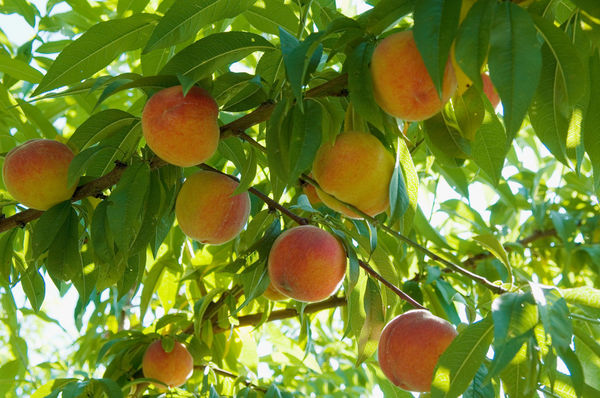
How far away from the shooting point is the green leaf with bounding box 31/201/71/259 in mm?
1276

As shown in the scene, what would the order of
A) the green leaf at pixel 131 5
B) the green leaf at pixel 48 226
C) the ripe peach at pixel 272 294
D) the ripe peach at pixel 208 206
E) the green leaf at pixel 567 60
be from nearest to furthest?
the green leaf at pixel 567 60
the green leaf at pixel 48 226
the ripe peach at pixel 208 206
the ripe peach at pixel 272 294
the green leaf at pixel 131 5

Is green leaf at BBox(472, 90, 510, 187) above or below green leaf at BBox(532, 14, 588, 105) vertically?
below

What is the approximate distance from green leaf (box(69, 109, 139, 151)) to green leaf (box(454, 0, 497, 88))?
0.71 metres

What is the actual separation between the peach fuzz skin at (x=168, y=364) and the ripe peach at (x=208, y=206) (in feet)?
1.95

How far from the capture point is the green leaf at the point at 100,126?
1312 millimetres

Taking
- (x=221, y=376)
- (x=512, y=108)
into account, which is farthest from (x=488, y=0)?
(x=221, y=376)

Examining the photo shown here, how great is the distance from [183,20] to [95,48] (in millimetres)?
278

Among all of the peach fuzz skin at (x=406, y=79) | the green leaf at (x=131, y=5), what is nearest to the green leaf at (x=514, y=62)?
the peach fuzz skin at (x=406, y=79)

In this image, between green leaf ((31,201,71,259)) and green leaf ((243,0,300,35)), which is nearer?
green leaf ((31,201,71,259))

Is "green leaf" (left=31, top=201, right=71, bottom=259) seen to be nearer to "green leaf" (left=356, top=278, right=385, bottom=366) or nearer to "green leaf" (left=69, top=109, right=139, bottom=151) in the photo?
"green leaf" (left=69, top=109, right=139, bottom=151)

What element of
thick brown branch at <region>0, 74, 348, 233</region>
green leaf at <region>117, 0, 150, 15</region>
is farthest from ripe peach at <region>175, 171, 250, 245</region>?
Result: green leaf at <region>117, 0, 150, 15</region>

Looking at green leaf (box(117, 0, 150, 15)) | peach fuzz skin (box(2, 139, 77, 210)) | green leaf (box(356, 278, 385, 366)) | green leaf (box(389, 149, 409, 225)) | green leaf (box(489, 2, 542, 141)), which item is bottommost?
green leaf (box(356, 278, 385, 366))

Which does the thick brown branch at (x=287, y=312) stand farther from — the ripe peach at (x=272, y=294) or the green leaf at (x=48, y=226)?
the green leaf at (x=48, y=226)

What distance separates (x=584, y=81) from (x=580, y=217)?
91.1 inches
